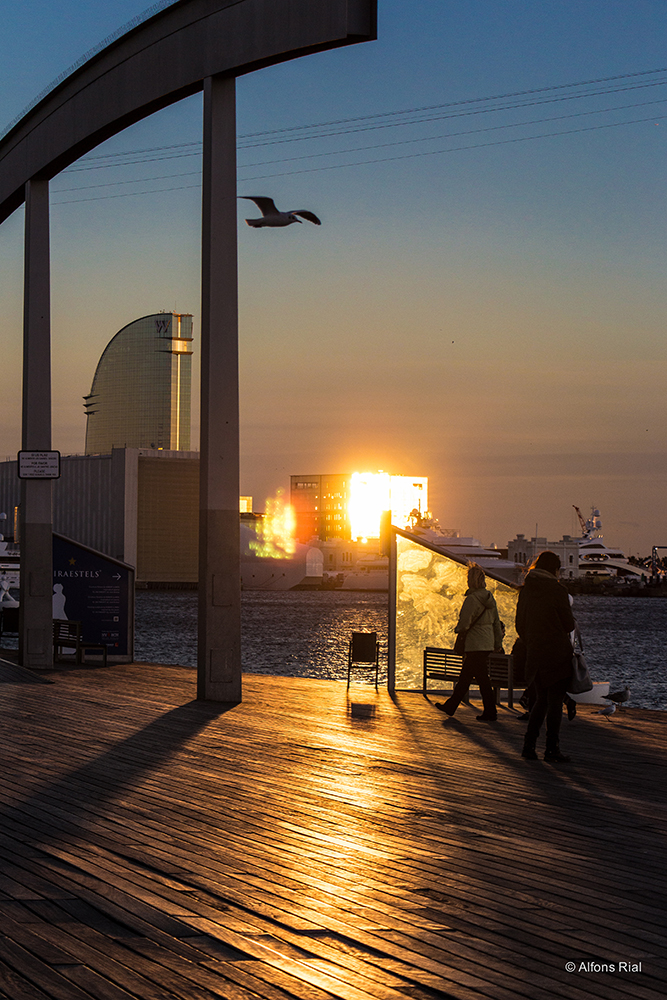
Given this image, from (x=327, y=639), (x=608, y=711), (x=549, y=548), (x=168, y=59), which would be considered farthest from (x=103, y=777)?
(x=549, y=548)

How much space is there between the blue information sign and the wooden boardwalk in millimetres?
8645

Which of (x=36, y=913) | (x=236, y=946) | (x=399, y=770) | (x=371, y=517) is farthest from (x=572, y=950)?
(x=371, y=517)

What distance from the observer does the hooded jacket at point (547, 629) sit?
8.25 m

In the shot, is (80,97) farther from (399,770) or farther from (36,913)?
(36,913)

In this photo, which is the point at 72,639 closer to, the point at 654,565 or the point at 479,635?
the point at 479,635

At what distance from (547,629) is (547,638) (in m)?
0.07

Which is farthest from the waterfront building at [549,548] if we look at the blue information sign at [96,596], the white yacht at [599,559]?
the blue information sign at [96,596]

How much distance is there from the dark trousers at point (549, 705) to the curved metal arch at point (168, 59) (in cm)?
735

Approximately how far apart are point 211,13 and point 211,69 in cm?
69

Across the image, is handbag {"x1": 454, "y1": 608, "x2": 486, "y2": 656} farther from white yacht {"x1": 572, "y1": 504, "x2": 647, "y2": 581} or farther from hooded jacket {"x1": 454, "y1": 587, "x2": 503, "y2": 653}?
white yacht {"x1": 572, "y1": 504, "x2": 647, "y2": 581}

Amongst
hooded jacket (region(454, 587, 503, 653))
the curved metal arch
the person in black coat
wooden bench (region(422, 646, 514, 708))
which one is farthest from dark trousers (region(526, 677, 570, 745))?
the curved metal arch

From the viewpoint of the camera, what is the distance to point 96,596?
18844 mm

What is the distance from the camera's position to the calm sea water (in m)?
42.1

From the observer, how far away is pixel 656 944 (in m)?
4.10
